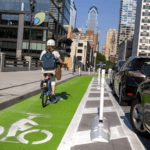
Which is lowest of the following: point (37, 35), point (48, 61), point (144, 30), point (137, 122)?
point (137, 122)

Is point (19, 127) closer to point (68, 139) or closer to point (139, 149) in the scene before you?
point (68, 139)

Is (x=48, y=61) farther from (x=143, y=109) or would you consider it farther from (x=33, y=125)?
(x=143, y=109)

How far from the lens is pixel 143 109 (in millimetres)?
4055

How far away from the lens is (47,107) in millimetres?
6957

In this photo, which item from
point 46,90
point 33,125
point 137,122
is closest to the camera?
point 137,122

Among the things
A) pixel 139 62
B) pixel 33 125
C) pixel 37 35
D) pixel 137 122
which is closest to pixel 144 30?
pixel 37 35

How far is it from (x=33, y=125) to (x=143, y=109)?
2.25 m

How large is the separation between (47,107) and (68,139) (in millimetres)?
3009

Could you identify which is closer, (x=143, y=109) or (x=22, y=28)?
(x=143, y=109)

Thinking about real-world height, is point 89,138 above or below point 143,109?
below

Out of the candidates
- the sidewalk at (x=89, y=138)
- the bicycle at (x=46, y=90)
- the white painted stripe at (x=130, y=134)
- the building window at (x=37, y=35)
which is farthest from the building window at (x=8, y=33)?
the white painted stripe at (x=130, y=134)

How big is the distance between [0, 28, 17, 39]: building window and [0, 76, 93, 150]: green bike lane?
178 ft

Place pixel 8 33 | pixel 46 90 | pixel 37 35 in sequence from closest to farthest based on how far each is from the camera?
pixel 46 90
pixel 37 35
pixel 8 33

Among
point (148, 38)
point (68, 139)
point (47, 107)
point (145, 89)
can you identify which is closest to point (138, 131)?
point (145, 89)
